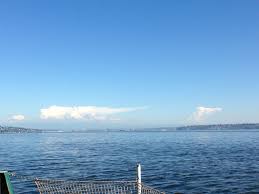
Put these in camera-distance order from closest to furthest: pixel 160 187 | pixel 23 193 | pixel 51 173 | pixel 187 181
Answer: pixel 23 193, pixel 160 187, pixel 187 181, pixel 51 173

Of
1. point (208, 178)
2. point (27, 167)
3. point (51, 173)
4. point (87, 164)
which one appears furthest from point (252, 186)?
point (27, 167)

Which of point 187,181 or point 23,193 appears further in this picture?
point 187,181

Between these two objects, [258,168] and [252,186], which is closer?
[252,186]

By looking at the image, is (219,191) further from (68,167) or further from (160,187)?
(68,167)

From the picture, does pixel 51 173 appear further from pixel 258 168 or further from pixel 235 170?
pixel 258 168

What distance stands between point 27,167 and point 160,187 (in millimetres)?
26836

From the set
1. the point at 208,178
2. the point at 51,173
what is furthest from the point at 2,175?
the point at 51,173

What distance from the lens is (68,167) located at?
56.9m

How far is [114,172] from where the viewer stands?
50.8 meters

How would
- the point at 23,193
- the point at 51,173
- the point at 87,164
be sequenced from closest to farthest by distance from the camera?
the point at 23,193, the point at 51,173, the point at 87,164

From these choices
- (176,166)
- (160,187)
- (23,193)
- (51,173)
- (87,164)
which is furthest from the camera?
(87,164)

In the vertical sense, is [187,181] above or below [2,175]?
below

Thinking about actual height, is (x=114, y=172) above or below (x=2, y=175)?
below

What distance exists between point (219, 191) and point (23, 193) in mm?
18256
